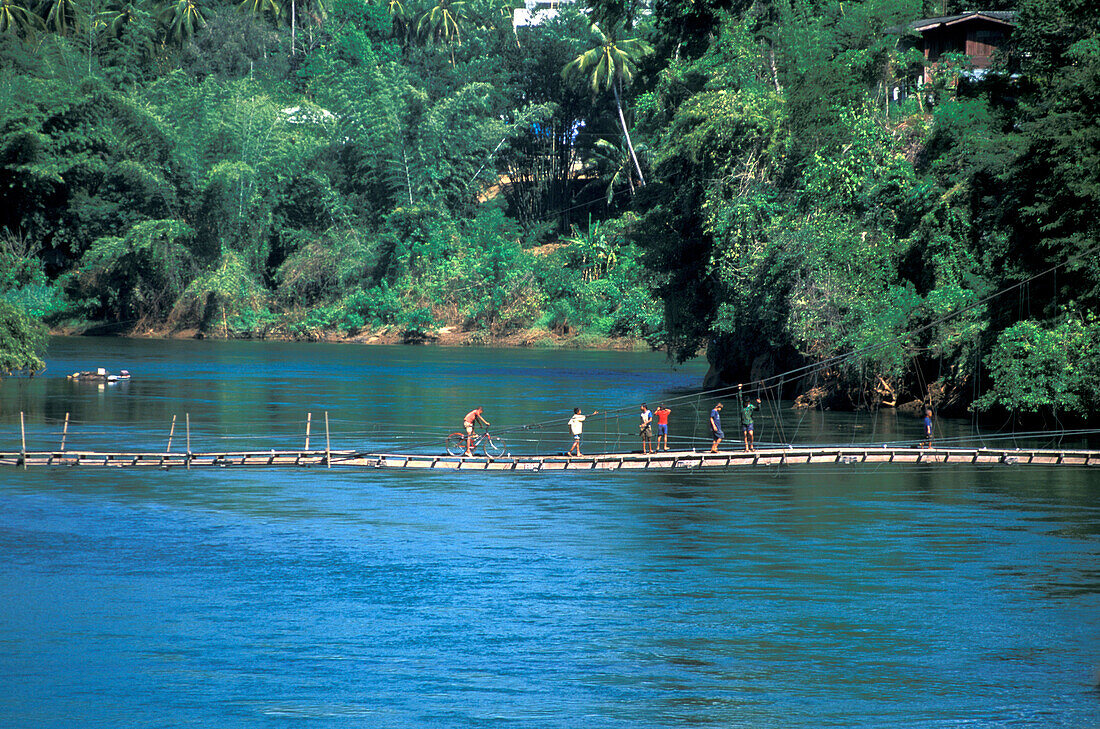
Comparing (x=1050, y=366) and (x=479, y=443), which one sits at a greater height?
(x=1050, y=366)

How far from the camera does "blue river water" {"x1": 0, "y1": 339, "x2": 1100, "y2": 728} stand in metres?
18.5

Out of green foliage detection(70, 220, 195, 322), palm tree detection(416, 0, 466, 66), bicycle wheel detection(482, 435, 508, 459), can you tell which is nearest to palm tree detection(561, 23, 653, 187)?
palm tree detection(416, 0, 466, 66)

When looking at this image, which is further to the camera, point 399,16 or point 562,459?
point 399,16

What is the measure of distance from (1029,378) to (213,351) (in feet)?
222

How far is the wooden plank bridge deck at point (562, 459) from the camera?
38.9m

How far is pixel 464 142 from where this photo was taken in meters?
117

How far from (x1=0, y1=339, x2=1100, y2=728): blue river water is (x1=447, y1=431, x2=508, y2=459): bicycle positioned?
2.88ft

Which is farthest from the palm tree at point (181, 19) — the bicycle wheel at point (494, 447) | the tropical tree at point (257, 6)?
the bicycle wheel at point (494, 447)

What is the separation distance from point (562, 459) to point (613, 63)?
2739 inches

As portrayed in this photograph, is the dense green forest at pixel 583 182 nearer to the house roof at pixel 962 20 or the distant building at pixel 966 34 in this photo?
the house roof at pixel 962 20

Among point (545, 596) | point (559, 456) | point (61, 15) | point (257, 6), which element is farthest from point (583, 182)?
point (545, 596)

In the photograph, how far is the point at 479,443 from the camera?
42.7 meters

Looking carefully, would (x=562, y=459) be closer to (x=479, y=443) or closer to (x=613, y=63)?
(x=479, y=443)

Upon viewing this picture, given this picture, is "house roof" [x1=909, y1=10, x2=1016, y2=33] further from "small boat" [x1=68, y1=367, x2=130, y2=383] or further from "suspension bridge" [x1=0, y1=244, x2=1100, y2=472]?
"small boat" [x1=68, y1=367, x2=130, y2=383]
